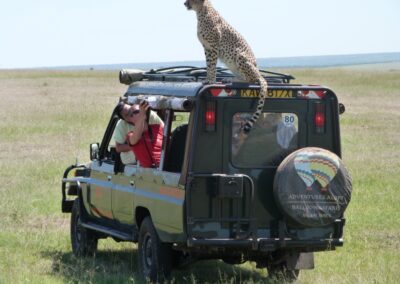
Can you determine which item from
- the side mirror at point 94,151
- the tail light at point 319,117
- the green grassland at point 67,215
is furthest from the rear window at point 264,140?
the side mirror at point 94,151

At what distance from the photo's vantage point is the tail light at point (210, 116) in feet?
27.3

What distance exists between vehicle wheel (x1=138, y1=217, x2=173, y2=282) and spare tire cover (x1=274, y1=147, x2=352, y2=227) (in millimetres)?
1104

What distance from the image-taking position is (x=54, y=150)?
21.3 m

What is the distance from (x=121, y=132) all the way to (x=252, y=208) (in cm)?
185

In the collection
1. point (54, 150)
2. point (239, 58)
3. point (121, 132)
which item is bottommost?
point (54, 150)

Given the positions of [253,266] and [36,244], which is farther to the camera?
[36,244]

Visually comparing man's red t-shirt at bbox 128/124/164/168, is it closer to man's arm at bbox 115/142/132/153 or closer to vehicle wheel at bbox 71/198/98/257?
man's arm at bbox 115/142/132/153

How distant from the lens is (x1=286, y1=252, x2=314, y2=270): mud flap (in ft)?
29.9

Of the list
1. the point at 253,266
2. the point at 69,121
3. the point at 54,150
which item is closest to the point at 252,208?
the point at 253,266

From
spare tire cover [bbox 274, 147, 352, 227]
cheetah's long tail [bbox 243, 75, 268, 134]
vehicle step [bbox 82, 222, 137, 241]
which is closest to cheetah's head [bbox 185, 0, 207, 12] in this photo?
cheetah's long tail [bbox 243, 75, 268, 134]

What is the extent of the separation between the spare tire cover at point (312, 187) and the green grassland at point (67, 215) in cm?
87

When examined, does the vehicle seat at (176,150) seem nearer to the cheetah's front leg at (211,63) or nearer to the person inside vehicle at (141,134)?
the person inside vehicle at (141,134)

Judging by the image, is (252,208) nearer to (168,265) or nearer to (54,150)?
(168,265)

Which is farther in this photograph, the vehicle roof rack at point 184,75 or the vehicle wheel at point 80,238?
the vehicle wheel at point 80,238
